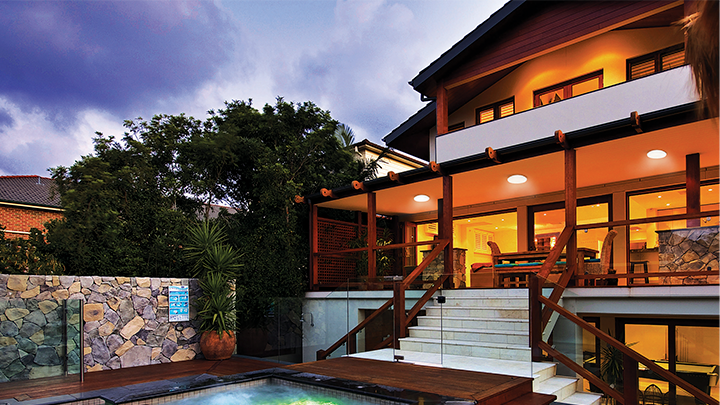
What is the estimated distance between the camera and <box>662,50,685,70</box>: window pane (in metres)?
8.54

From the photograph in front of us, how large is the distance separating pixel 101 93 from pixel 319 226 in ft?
92.6

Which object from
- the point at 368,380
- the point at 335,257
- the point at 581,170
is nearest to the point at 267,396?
the point at 368,380

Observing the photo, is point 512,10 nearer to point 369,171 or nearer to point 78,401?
point 369,171

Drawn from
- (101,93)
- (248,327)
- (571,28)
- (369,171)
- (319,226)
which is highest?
(101,93)

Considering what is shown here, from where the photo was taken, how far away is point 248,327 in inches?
392

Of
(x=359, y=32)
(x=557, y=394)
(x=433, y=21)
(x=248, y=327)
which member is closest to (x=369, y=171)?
(x=248, y=327)

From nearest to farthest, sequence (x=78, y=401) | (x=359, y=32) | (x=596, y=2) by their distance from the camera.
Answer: (x=78, y=401)
(x=596, y=2)
(x=359, y=32)

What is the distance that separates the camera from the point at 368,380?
520cm

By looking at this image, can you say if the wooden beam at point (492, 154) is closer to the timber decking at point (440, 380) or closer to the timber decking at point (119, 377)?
the timber decking at point (440, 380)

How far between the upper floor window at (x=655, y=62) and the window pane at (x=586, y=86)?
0.60 m

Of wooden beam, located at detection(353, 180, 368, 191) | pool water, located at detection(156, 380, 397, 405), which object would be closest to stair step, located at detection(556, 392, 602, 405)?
pool water, located at detection(156, 380, 397, 405)

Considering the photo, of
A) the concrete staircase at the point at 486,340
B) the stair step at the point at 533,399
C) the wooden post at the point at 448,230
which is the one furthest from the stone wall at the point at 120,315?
the stair step at the point at 533,399

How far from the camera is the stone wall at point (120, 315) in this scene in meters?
7.09

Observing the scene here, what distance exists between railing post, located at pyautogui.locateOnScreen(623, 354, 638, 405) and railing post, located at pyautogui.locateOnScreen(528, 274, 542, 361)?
90cm
